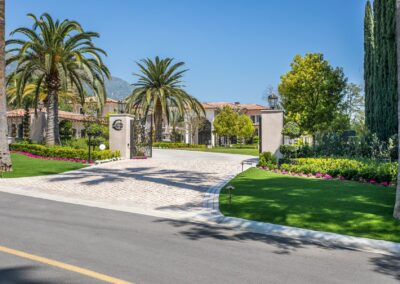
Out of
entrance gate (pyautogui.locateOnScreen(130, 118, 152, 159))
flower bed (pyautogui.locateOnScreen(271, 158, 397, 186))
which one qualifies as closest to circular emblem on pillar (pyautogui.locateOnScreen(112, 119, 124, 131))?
entrance gate (pyautogui.locateOnScreen(130, 118, 152, 159))

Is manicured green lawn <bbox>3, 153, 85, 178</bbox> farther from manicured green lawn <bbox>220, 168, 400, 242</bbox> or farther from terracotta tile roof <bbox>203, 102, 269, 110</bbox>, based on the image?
terracotta tile roof <bbox>203, 102, 269, 110</bbox>

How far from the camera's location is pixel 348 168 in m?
14.9

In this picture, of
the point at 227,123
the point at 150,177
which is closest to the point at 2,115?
the point at 150,177

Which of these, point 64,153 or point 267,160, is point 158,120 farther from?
point 267,160

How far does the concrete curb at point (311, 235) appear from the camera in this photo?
256 inches

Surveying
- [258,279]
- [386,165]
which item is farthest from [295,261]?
[386,165]

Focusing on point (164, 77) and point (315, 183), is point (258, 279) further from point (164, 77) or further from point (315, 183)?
point (164, 77)

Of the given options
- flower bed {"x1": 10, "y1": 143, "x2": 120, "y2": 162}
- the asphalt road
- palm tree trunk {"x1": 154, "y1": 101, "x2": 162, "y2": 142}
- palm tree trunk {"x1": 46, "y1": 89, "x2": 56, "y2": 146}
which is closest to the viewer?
the asphalt road

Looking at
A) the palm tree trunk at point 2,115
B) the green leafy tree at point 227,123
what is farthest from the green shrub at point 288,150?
the green leafy tree at point 227,123

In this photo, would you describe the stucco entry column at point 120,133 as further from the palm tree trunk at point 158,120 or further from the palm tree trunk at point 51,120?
→ the palm tree trunk at point 158,120

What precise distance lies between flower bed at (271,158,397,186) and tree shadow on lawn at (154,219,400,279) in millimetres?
7970

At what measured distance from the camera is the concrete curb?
6514 millimetres

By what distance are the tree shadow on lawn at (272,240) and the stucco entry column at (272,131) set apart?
12303mm

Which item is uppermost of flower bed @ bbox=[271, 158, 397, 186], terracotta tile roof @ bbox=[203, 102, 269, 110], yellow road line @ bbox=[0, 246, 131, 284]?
terracotta tile roof @ bbox=[203, 102, 269, 110]
